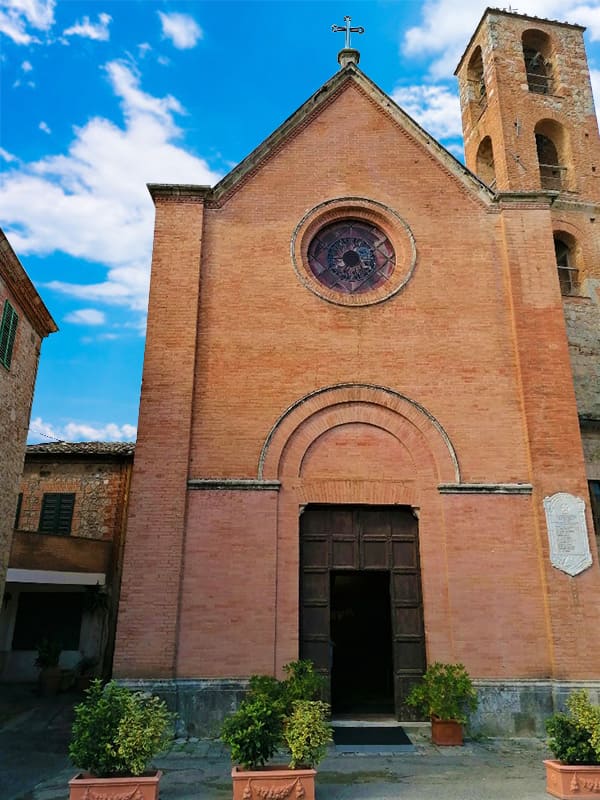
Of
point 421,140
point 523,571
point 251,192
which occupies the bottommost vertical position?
point 523,571

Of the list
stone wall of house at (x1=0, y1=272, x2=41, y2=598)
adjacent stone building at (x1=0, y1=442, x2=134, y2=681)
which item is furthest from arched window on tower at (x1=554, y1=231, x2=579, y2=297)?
stone wall of house at (x1=0, y1=272, x2=41, y2=598)

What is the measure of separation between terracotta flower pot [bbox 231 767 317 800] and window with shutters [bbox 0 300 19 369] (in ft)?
27.3

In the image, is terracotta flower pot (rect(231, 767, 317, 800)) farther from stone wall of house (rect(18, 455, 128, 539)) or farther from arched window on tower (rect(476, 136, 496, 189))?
arched window on tower (rect(476, 136, 496, 189))

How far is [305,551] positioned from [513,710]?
161 inches

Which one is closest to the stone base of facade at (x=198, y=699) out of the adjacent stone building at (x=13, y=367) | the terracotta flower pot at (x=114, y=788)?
the terracotta flower pot at (x=114, y=788)

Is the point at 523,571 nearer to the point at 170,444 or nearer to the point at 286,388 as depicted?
the point at 286,388

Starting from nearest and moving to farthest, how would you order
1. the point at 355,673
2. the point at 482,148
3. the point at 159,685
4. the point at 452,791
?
1. the point at 452,791
2. the point at 159,685
3. the point at 355,673
4. the point at 482,148

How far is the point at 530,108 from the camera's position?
62.1 ft

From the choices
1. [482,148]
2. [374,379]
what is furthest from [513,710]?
[482,148]

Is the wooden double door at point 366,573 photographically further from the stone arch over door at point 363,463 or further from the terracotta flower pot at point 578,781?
the terracotta flower pot at point 578,781

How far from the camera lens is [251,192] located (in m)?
12.6

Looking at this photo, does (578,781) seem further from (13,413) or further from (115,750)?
(13,413)

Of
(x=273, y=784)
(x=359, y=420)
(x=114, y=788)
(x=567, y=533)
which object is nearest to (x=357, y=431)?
(x=359, y=420)

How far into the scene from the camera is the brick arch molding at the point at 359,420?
36.3ft
